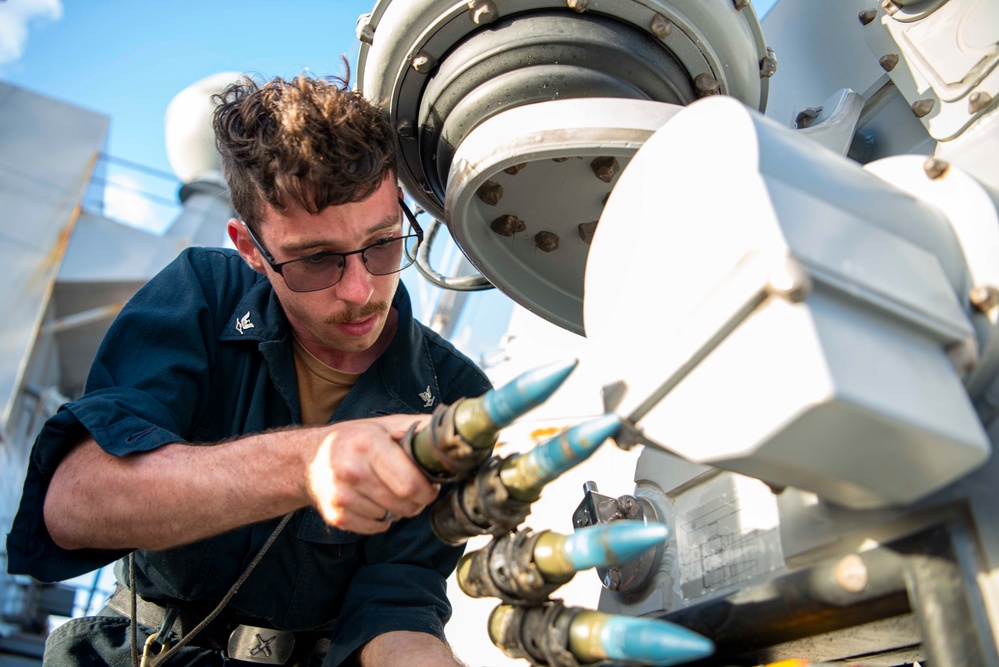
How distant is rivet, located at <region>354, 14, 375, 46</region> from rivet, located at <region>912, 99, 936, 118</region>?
35.9 inches

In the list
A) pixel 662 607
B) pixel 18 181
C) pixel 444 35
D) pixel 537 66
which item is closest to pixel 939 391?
pixel 662 607

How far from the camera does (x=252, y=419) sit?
1.64 meters

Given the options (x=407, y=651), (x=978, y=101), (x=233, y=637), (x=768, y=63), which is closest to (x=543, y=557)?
(x=407, y=651)

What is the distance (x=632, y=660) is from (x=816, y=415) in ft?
1.04

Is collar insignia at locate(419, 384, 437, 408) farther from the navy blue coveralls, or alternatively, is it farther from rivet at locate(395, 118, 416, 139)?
rivet at locate(395, 118, 416, 139)

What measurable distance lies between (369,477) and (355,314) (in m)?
0.63

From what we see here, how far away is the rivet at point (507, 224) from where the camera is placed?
1.51 meters

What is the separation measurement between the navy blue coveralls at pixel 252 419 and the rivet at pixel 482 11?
74 cm

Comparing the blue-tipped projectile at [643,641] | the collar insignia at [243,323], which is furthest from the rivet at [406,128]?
the blue-tipped projectile at [643,641]

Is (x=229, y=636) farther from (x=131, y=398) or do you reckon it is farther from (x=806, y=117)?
(x=806, y=117)

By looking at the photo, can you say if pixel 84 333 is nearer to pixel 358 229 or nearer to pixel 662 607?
pixel 358 229

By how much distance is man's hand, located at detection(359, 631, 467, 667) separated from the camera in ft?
4.85

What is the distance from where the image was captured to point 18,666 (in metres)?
4.08

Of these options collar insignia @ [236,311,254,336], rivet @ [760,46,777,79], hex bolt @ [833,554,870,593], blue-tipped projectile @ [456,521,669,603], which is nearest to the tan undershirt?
collar insignia @ [236,311,254,336]
